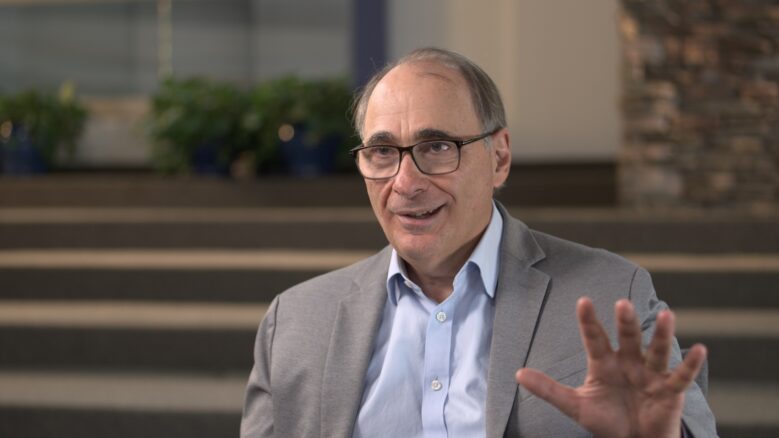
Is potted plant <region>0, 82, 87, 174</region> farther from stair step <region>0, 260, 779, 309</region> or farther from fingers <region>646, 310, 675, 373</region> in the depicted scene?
fingers <region>646, 310, 675, 373</region>

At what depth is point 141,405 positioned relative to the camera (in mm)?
3367

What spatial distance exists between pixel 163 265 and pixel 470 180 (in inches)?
105

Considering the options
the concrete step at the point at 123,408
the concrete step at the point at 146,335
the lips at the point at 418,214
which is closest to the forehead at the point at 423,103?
the lips at the point at 418,214

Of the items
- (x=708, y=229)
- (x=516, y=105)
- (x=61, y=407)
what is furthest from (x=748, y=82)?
(x=61, y=407)

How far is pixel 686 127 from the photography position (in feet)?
14.5

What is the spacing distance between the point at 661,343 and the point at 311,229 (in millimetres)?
3198

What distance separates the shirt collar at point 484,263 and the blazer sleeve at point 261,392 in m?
0.21

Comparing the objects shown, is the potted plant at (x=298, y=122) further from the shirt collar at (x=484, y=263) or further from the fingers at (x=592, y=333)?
the fingers at (x=592, y=333)

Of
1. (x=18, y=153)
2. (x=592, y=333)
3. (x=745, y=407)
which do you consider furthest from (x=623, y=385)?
(x=18, y=153)

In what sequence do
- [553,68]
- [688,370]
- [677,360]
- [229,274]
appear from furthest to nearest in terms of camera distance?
1. [553,68]
2. [229,274]
3. [677,360]
4. [688,370]

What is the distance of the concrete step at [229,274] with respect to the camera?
3738 mm

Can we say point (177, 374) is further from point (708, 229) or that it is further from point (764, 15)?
point (764, 15)

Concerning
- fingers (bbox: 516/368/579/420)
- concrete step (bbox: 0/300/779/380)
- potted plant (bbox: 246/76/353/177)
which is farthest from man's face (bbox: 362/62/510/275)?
potted plant (bbox: 246/76/353/177)

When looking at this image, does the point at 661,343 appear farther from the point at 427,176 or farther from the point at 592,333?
the point at 427,176
